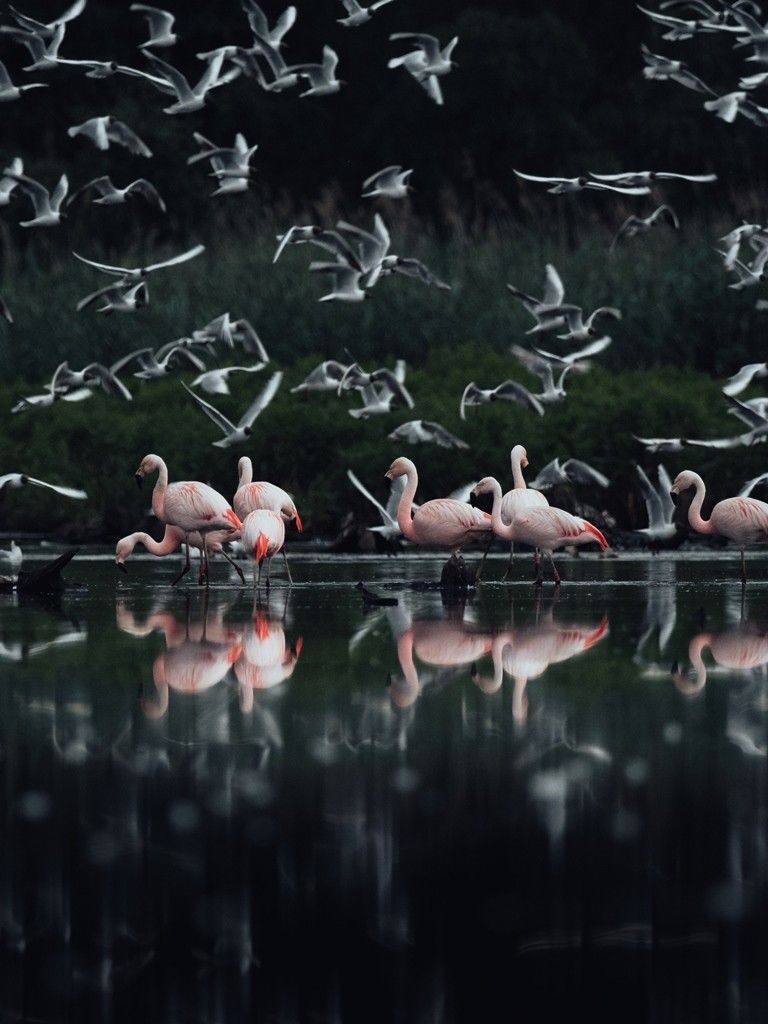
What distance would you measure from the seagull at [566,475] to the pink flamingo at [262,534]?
4053 mm

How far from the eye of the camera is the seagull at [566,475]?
18350mm

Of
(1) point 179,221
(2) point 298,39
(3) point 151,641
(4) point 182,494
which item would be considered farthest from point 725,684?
(2) point 298,39

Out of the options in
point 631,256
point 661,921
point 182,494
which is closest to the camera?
point 661,921

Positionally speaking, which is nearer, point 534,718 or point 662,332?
point 534,718

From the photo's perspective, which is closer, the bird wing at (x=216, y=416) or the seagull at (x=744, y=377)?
the bird wing at (x=216, y=416)

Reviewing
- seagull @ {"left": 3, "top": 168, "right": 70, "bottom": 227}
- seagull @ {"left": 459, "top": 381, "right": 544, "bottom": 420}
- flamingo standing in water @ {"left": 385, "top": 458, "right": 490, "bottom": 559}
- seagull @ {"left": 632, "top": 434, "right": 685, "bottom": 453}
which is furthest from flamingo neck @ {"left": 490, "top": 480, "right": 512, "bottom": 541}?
seagull @ {"left": 3, "top": 168, "right": 70, "bottom": 227}

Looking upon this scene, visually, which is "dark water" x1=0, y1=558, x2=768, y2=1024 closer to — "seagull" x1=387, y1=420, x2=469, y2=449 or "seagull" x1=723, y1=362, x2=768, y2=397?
"seagull" x1=387, y1=420, x2=469, y2=449

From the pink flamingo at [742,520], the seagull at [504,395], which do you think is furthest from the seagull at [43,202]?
the pink flamingo at [742,520]

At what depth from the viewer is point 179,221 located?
40250mm

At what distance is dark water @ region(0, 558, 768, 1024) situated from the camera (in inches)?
179

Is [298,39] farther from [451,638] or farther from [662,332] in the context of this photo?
[451,638]

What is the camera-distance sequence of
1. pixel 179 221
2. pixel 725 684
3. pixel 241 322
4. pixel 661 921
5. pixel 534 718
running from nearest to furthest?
pixel 661 921
pixel 534 718
pixel 725 684
pixel 241 322
pixel 179 221

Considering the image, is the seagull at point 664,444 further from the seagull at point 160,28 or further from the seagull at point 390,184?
the seagull at point 160,28

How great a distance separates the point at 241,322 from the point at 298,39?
982 inches
